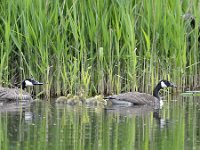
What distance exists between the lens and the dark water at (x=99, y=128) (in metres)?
10.6

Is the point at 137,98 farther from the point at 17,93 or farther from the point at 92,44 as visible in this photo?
the point at 17,93

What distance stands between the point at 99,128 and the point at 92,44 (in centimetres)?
500

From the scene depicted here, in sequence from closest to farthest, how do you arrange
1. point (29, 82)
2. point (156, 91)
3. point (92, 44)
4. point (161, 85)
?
point (29, 82) → point (161, 85) → point (156, 91) → point (92, 44)

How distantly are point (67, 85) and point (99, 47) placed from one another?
1076mm

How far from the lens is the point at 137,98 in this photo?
52.6 ft

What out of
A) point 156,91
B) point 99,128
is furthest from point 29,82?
point 99,128

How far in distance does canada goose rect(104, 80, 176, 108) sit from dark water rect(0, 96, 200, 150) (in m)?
0.45

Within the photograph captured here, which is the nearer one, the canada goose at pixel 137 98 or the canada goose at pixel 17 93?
the canada goose at pixel 137 98

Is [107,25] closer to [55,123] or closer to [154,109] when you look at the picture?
[154,109]

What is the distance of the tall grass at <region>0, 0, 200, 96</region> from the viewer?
16500 millimetres

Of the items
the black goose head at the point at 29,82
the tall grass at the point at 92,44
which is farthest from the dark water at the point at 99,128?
the tall grass at the point at 92,44

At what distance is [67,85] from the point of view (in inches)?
672

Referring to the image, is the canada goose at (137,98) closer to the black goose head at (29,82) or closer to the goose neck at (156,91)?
the goose neck at (156,91)

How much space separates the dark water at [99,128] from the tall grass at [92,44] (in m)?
1.24
